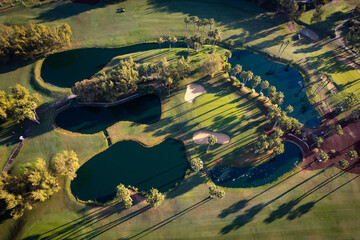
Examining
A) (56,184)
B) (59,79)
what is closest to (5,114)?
(59,79)

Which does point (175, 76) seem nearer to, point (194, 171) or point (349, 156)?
point (194, 171)

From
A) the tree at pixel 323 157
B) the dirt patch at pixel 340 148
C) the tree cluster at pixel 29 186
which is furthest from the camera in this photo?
the dirt patch at pixel 340 148

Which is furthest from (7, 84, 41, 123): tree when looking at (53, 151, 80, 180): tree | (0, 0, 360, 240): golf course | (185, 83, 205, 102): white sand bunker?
(185, 83, 205, 102): white sand bunker

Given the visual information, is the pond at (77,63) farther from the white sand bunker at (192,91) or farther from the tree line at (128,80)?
the white sand bunker at (192,91)

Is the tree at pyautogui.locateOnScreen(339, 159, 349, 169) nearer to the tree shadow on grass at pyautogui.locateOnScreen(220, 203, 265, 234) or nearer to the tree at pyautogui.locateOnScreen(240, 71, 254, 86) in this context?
the tree shadow on grass at pyautogui.locateOnScreen(220, 203, 265, 234)

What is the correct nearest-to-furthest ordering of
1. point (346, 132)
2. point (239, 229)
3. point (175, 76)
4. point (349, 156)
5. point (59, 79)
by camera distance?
point (239, 229), point (349, 156), point (346, 132), point (175, 76), point (59, 79)

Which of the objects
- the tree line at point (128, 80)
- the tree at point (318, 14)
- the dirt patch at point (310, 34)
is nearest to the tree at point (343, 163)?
the tree line at point (128, 80)
